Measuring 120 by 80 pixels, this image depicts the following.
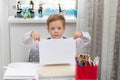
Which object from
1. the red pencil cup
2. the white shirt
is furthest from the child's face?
the red pencil cup

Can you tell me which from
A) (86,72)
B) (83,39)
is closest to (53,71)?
(86,72)

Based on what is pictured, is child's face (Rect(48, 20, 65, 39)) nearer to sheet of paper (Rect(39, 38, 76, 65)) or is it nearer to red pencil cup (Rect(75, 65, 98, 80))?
sheet of paper (Rect(39, 38, 76, 65))

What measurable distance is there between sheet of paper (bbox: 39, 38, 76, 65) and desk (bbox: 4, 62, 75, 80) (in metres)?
0.03

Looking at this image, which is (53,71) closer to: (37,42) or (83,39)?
(37,42)

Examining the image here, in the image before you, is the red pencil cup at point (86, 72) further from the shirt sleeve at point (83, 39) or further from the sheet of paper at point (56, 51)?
the shirt sleeve at point (83, 39)

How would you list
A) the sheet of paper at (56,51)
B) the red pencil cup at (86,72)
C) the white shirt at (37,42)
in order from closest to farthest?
Answer: the red pencil cup at (86,72)
the sheet of paper at (56,51)
the white shirt at (37,42)

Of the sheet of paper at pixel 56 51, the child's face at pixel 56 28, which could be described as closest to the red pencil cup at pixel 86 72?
the sheet of paper at pixel 56 51

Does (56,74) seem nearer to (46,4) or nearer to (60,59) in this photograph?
(60,59)

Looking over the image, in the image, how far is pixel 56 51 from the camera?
1286 mm

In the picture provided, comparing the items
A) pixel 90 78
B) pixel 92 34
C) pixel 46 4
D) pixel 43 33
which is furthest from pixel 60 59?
pixel 46 4

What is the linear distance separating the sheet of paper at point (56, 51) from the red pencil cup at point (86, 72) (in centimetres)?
20

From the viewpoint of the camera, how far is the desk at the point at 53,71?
1.17 metres

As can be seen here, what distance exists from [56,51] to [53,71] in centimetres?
12

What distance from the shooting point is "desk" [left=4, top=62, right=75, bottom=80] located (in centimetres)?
117
